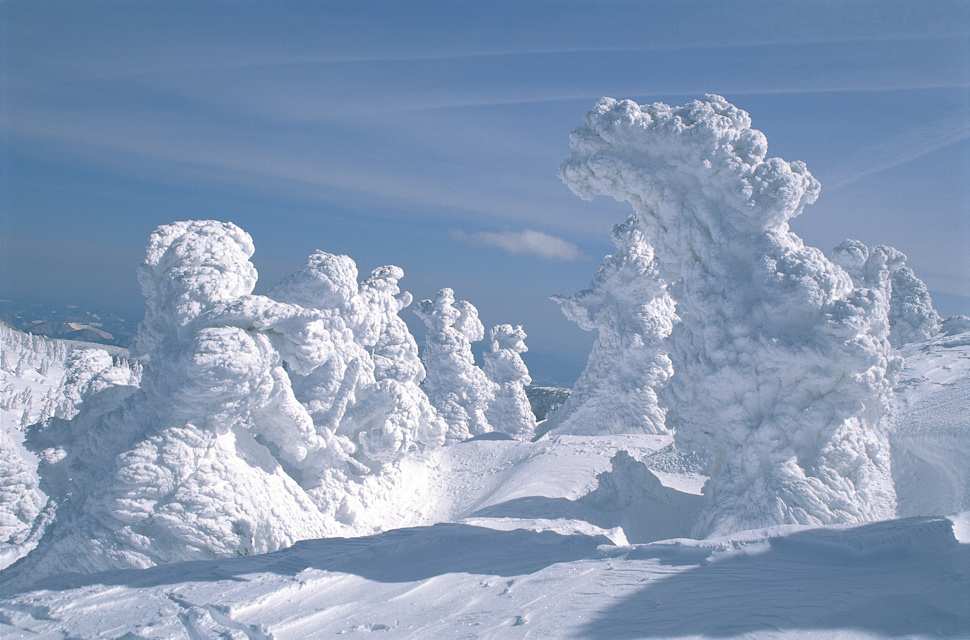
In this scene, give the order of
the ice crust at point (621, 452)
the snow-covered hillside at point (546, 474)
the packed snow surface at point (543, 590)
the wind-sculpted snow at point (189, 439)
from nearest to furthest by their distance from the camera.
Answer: the packed snow surface at point (543, 590) < the snow-covered hillside at point (546, 474) < the wind-sculpted snow at point (189, 439) < the ice crust at point (621, 452)

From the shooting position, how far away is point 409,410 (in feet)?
36.0

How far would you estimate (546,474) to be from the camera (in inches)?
442

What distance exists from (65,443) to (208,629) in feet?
18.6

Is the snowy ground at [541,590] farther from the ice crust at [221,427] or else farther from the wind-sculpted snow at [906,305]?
the wind-sculpted snow at [906,305]

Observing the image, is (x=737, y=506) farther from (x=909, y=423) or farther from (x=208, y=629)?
(x=208, y=629)

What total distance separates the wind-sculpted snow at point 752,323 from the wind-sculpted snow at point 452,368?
10.6m

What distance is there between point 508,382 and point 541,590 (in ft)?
52.7

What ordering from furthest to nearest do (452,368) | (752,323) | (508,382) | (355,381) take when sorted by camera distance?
(508,382) < (452,368) < (355,381) < (752,323)

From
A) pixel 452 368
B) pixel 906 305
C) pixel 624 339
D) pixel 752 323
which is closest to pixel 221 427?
pixel 752 323

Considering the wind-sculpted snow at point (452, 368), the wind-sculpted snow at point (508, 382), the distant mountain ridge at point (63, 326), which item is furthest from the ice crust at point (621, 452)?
the distant mountain ridge at point (63, 326)

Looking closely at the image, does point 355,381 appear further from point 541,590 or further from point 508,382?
point 508,382

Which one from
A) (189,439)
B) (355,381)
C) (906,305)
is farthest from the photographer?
(906,305)

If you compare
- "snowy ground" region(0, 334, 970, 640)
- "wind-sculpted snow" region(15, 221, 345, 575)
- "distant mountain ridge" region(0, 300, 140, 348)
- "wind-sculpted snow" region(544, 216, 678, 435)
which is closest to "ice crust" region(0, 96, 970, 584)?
"wind-sculpted snow" region(15, 221, 345, 575)

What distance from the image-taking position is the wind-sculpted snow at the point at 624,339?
15375 millimetres
